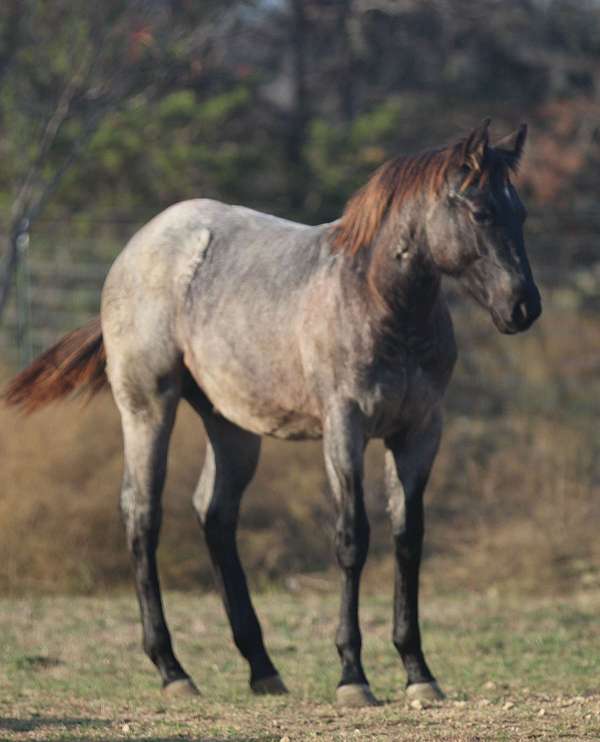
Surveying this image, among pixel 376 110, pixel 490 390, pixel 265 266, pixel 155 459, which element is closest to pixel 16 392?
pixel 155 459

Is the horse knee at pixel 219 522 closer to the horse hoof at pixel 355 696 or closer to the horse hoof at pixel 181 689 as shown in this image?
the horse hoof at pixel 181 689

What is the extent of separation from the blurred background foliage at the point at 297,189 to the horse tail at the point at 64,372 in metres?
2.40

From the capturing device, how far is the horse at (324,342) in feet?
18.6

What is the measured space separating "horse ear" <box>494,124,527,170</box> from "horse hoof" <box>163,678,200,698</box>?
2496 millimetres

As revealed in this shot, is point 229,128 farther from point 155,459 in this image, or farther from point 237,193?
point 155,459

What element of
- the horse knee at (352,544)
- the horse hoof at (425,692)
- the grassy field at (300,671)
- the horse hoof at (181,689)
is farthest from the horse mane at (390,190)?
the horse hoof at (181,689)

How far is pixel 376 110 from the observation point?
16.8 meters

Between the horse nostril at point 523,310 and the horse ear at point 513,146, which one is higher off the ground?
the horse ear at point 513,146

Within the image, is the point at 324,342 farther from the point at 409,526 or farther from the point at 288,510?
the point at 288,510

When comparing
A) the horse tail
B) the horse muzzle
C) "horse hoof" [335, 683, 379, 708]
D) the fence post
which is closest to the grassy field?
"horse hoof" [335, 683, 379, 708]

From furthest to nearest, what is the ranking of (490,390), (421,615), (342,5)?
(342,5) → (490,390) → (421,615)

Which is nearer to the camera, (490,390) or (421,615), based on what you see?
(421,615)

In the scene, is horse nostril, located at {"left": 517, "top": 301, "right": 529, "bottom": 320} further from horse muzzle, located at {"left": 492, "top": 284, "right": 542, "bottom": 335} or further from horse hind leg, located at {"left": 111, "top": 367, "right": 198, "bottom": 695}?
horse hind leg, located at {"left": 111, "top": 367, "right": 198, "bottom": 695}

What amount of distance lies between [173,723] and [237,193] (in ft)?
35.9
